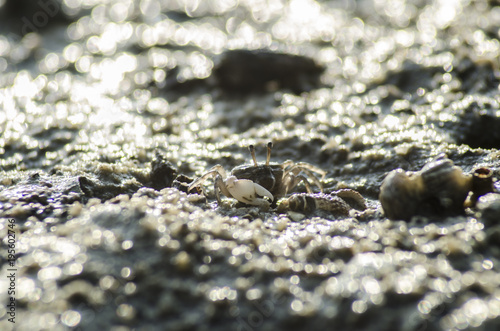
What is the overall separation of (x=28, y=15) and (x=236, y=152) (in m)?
6.15

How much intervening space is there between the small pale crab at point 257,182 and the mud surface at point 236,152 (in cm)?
13

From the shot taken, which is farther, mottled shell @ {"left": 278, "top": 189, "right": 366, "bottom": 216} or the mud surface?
mottled shell @ {"left": 278, "top": 189, "right": 366, "bottom": 216}

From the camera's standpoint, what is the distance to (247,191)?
279 cm

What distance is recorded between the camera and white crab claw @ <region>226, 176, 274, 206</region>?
9.11 ft

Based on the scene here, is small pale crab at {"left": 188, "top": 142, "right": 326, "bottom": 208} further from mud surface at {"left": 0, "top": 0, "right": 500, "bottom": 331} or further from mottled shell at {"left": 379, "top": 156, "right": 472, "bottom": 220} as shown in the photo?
mottled shell at {"left": 379, "top": 156, "right": 472, "bottom": 220}

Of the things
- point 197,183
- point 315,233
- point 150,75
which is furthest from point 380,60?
point 315,233

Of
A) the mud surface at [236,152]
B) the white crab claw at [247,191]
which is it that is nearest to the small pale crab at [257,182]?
the white crab claw at [247,191]

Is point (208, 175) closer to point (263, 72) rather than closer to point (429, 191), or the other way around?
point (429, 191)

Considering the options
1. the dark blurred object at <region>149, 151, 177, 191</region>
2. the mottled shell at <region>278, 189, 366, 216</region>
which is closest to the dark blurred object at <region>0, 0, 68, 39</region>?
the dark blurred object at <region>149, 151, 177, 191</region>

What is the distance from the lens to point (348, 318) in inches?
62.6

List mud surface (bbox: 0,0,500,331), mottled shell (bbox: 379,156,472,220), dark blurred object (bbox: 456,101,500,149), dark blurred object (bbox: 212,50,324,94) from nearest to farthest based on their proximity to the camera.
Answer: mud surface (bbox: 0,0,500,331) < mottled shell (bbox: 379,156,472,220) < dark blurred object (bbox: 456,101,500,149) < dark blurred object (bbox: 212,50,324,94)

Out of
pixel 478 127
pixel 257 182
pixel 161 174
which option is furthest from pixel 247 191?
pixel 478 127

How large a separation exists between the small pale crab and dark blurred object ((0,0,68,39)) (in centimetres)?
614

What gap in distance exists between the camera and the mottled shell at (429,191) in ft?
7.20
